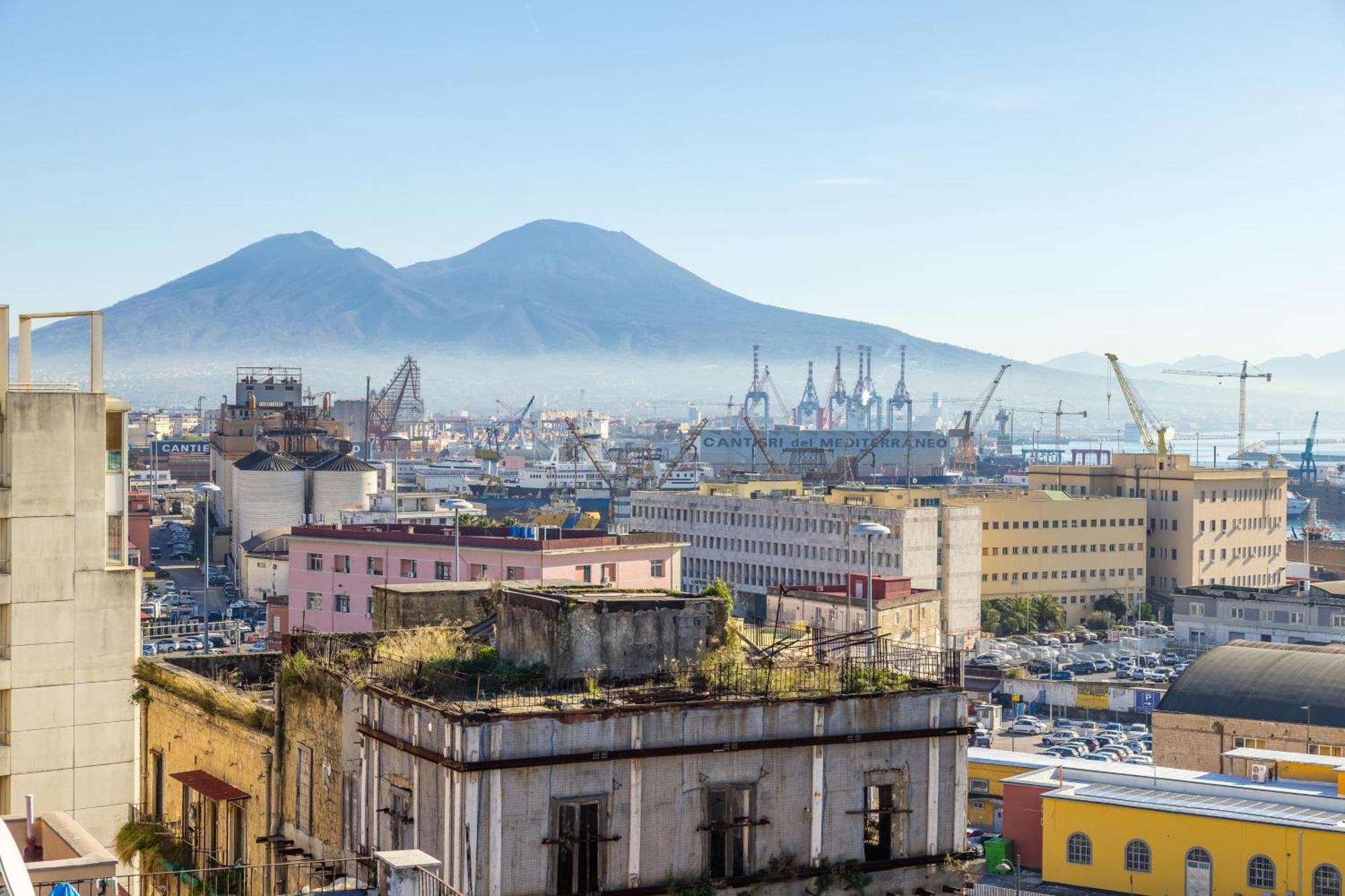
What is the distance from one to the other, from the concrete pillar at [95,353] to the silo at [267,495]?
7566cm

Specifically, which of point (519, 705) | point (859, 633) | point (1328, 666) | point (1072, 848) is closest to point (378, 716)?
point (519, 705)

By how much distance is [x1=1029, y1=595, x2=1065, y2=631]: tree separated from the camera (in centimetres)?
9775

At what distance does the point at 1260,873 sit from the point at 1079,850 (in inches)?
142

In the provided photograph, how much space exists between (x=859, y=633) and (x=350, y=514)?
230 feet

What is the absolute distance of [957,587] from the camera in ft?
300

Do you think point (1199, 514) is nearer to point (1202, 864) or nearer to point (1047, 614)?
point (1047, 614)

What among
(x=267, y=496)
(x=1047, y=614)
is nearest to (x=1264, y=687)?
(x=1047, y=614)

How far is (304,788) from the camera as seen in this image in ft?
50.8

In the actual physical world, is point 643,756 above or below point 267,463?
below

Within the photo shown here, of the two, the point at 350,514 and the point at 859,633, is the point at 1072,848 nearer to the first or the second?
the point at 859,633

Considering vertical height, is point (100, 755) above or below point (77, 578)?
below

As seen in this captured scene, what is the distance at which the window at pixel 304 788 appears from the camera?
15328mm

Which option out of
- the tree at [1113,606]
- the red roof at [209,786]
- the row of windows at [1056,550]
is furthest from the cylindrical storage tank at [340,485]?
the red roof at [209,786]

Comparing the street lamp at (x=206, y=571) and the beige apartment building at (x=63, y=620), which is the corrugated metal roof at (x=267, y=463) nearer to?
the street lamp at (x=206, y=571)
